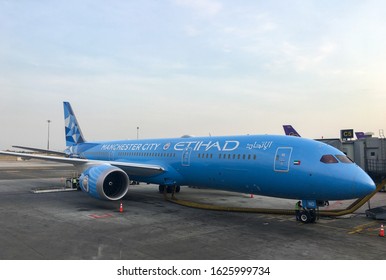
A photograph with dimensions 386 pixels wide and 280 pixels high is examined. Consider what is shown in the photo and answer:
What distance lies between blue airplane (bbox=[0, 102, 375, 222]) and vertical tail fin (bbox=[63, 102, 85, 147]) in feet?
37.3

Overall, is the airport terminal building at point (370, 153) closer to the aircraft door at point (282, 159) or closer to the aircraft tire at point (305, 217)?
the aircraft tire at point (305, 217)

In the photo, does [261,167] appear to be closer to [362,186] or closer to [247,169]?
[247,169]

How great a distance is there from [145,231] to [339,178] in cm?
685

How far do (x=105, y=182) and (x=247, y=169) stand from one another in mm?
7405

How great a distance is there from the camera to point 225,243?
377 inches

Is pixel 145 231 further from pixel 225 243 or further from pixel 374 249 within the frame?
pixel 374 249

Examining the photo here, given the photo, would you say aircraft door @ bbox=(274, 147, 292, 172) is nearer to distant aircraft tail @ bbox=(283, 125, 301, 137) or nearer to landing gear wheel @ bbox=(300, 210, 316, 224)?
landing gear wheel @ bbox=(300, 210, 316, 224)

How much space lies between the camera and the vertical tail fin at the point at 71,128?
97.7 feet

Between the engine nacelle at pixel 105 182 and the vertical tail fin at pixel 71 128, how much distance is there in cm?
1474

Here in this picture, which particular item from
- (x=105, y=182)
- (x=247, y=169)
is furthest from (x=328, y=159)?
(x=105, y=182)

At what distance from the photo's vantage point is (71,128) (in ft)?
99.2

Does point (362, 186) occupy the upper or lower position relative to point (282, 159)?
lower

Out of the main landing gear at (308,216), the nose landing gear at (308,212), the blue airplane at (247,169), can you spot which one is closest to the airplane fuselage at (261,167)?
the blue airplane at (247,169)
